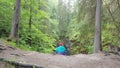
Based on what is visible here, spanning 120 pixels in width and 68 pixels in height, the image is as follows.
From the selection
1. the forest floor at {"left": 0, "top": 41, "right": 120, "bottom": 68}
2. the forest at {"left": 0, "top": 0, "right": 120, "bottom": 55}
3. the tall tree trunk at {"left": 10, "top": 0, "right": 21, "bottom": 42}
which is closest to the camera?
the forest floor at {"left": 0, "top": 41, "right": 120, "bottom": 68}

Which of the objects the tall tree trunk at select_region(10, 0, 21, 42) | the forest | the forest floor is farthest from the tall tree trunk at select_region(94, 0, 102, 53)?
the tall tree trunk at select_region(10, 0, 21, 42)

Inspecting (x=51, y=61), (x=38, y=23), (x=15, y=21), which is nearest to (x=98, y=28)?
(x=15, y=21)

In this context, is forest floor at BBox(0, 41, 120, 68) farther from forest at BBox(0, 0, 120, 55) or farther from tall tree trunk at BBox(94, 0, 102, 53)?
forest at BBox(0, 0, 120, 55)

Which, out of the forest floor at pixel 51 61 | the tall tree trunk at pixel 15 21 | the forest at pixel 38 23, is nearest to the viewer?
the forest floor at pixel 51 61

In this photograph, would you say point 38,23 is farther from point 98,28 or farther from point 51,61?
point 51,61

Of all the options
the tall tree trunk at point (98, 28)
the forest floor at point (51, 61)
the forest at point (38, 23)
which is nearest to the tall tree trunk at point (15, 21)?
the forest at point (38, 23)

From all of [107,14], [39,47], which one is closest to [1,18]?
[39,47]

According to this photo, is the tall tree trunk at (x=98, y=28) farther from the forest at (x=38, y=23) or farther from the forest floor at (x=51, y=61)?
the forest floor at (x=51, y=61)

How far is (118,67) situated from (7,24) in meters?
9.47

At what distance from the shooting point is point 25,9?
56.3 feet

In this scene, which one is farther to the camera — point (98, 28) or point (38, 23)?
point (38, 23)

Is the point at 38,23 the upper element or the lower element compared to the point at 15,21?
upper

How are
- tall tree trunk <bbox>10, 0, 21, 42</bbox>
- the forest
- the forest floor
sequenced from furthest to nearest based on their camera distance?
the forest, tall tree trunk <bbox>10, 0, 21, 42</bbox>, the forest floor

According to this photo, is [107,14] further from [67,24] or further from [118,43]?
[67,24]
